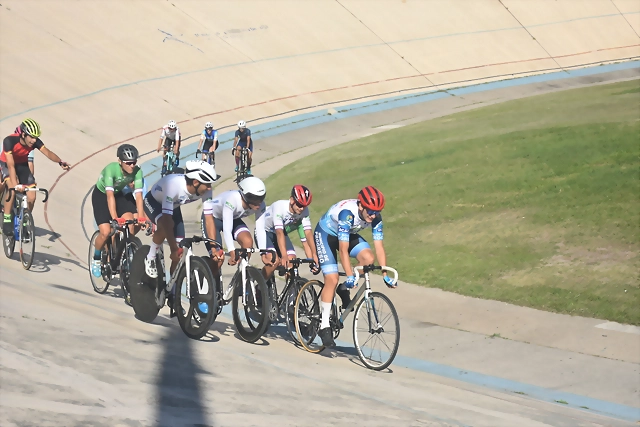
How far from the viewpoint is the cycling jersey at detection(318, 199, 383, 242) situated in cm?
753

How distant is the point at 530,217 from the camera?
1223cm

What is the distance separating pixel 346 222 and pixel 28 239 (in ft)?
14.4

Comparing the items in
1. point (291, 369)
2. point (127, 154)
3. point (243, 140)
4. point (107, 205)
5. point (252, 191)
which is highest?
point (243, 140)

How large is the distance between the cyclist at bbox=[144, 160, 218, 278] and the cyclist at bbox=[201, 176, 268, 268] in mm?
192

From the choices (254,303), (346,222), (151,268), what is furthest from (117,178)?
(346,222)

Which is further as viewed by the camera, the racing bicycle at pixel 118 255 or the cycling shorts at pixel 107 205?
the cycling shorts at pixel 107 205

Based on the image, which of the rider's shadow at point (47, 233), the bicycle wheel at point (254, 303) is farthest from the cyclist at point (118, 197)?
the rider's shadow at point (47, 233)

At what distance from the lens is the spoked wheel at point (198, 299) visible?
7.07 meters

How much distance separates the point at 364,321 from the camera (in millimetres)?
7445

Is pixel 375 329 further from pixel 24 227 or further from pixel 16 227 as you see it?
pixel 16 227

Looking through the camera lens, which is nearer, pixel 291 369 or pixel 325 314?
pixel 291 369

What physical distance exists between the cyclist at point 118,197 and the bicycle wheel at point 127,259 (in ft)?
0.48

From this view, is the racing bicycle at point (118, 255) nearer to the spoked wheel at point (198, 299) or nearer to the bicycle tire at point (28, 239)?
the bicycle tire at point (28, 239)

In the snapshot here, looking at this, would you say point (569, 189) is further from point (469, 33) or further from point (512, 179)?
point (469, 33)
